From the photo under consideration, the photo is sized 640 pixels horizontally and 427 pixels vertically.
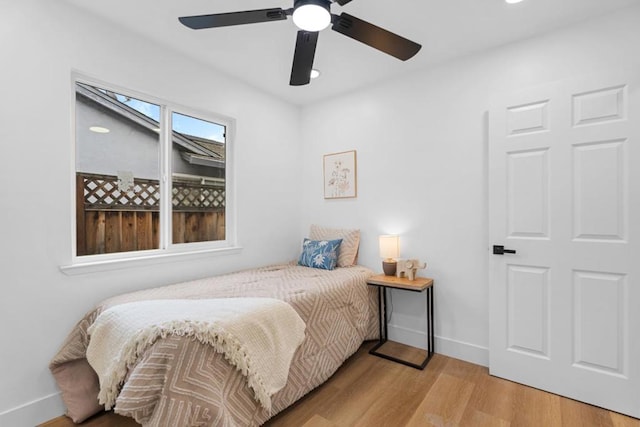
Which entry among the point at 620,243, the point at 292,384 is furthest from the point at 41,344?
the point at 620,243

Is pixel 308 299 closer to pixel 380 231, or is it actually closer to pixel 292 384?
pixel 292 384

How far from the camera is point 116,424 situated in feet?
5.78

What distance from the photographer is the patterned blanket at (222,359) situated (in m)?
1.26

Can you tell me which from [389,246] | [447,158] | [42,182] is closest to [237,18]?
[42,182]

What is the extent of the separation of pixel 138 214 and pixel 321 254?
1.63 m

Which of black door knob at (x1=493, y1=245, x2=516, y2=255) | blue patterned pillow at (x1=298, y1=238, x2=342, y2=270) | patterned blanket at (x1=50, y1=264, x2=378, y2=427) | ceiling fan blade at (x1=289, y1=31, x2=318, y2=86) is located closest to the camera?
patterned blanket at (x1=50, y1=264, x2=378, y2=427)

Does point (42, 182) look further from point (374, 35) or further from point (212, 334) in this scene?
point (374, 35)

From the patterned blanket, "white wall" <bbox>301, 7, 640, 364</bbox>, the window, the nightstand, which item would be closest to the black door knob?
"white wall" <bbox>301, 7, 640, 364</bbox>

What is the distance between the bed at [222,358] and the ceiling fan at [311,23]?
1533 mm

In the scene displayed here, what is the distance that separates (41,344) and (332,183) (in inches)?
103

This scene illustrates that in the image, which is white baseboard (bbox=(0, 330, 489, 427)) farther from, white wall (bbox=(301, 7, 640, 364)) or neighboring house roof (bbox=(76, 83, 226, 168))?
neighboring house roof (bbox=(76, 83, 226, 168))

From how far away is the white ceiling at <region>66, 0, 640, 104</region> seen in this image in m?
1.90

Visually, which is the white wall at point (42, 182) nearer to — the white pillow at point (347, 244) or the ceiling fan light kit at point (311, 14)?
the ceiling fan light kit at point (311, 14)

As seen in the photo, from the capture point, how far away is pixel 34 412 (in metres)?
1.74
